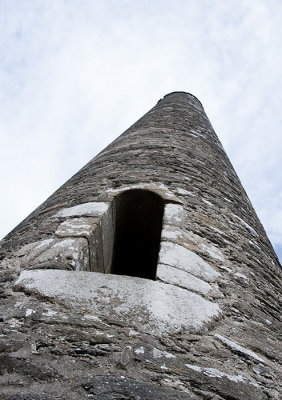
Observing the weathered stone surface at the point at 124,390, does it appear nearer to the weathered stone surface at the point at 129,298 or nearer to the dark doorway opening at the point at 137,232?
the weathered stone surface at the point at 129,298

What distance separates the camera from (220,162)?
448 cm

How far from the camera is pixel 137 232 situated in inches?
132

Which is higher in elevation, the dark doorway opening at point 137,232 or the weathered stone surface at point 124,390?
the dark doorway opening at point 137,232

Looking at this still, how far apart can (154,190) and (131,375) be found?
1761mm

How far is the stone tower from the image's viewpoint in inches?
50.4

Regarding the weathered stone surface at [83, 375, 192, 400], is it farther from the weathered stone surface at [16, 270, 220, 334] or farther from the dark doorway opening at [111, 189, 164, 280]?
the dark doorway opening at [111, 189, 164, 280]

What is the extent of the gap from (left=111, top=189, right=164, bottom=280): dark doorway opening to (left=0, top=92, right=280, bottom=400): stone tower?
0.01m

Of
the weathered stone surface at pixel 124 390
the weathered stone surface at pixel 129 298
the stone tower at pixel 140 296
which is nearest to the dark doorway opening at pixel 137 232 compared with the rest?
the stone tower at pixel 140 296

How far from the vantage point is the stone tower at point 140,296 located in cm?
128

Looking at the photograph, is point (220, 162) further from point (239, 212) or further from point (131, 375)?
point (131, 375)

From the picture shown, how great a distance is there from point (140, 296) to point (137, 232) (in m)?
1.67

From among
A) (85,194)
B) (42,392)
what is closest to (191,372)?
(42,392)

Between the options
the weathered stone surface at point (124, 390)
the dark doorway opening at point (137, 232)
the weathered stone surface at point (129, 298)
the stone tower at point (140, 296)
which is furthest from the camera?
the dark doorway opening at point (137, 232)

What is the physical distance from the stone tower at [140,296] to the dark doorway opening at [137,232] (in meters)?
0.01
